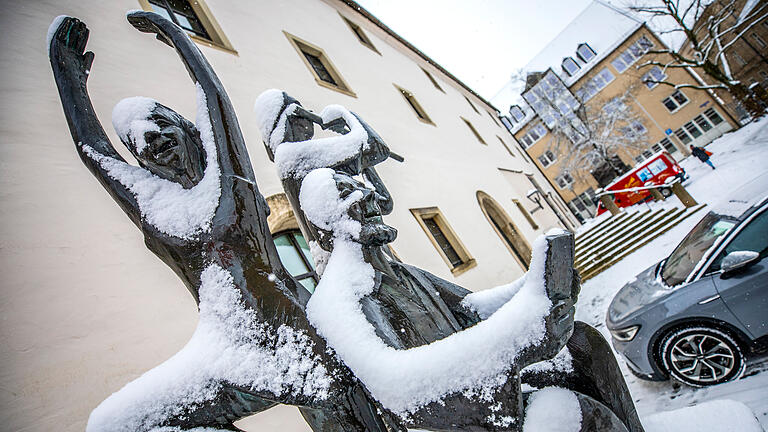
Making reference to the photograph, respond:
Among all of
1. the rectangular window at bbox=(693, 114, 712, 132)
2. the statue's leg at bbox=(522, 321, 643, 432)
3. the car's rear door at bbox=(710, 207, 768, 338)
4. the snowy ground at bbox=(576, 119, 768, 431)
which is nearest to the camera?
the statue's leg at bbox=(522, 321, 643, 432)

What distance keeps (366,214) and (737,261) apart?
12.0 feet

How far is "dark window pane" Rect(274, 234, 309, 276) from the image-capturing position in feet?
13.9

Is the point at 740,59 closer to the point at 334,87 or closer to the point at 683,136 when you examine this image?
the point at 683,136

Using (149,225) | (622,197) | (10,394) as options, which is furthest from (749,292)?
(622,197)

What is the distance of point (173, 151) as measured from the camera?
95 centimetres

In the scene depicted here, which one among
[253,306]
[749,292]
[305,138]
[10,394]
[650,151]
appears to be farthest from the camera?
[650,151]

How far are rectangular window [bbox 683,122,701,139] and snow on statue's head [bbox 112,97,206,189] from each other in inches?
1267

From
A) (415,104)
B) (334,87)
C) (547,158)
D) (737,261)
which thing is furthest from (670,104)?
(737,261)

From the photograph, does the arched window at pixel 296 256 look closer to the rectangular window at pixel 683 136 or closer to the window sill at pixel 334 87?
the window sill at pixel 334 87

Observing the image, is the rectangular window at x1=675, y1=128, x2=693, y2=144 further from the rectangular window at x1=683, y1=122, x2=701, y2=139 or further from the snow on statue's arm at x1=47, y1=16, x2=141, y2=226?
the snow on statue's arm at x1=47, y1=16, x2=141, y2=226

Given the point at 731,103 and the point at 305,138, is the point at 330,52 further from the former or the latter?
the point at 731,103

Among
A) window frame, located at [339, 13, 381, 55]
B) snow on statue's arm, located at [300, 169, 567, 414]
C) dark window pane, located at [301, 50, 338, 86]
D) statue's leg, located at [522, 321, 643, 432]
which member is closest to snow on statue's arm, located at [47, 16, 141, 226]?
snow on statue's arm, located at [300, 169, 567, 414]

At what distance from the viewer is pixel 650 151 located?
24969mm

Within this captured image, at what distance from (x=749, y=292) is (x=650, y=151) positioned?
28.5 meters
